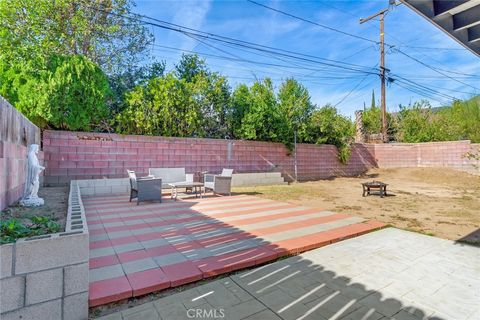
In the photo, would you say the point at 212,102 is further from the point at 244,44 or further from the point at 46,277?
the point at 46,277

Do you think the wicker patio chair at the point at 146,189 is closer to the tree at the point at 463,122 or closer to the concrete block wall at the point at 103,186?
the concrete block wall at the point at 103,186

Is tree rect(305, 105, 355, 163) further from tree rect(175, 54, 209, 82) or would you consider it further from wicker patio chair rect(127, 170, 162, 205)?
wicker patio chair rect(127, 170, 162, 205)

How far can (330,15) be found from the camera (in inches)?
415

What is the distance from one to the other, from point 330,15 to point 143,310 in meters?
12.2

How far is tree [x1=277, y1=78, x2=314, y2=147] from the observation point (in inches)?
515

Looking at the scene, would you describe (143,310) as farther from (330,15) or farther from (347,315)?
(330,15)

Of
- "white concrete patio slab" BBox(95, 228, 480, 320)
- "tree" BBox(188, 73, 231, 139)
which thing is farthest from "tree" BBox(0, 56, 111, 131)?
"white concrete patio slab" BBox(95, 228, 480, 320)

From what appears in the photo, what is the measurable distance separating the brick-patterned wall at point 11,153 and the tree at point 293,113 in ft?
33.6

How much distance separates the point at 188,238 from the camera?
153 inches

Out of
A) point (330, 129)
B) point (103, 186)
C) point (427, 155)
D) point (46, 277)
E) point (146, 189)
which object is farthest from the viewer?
point (427, 155)

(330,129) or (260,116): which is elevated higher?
(260,116)

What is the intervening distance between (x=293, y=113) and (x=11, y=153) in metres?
12.0

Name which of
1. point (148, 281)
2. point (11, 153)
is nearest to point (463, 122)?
point (148, 281)

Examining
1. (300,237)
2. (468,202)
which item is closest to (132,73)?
(300,237)
